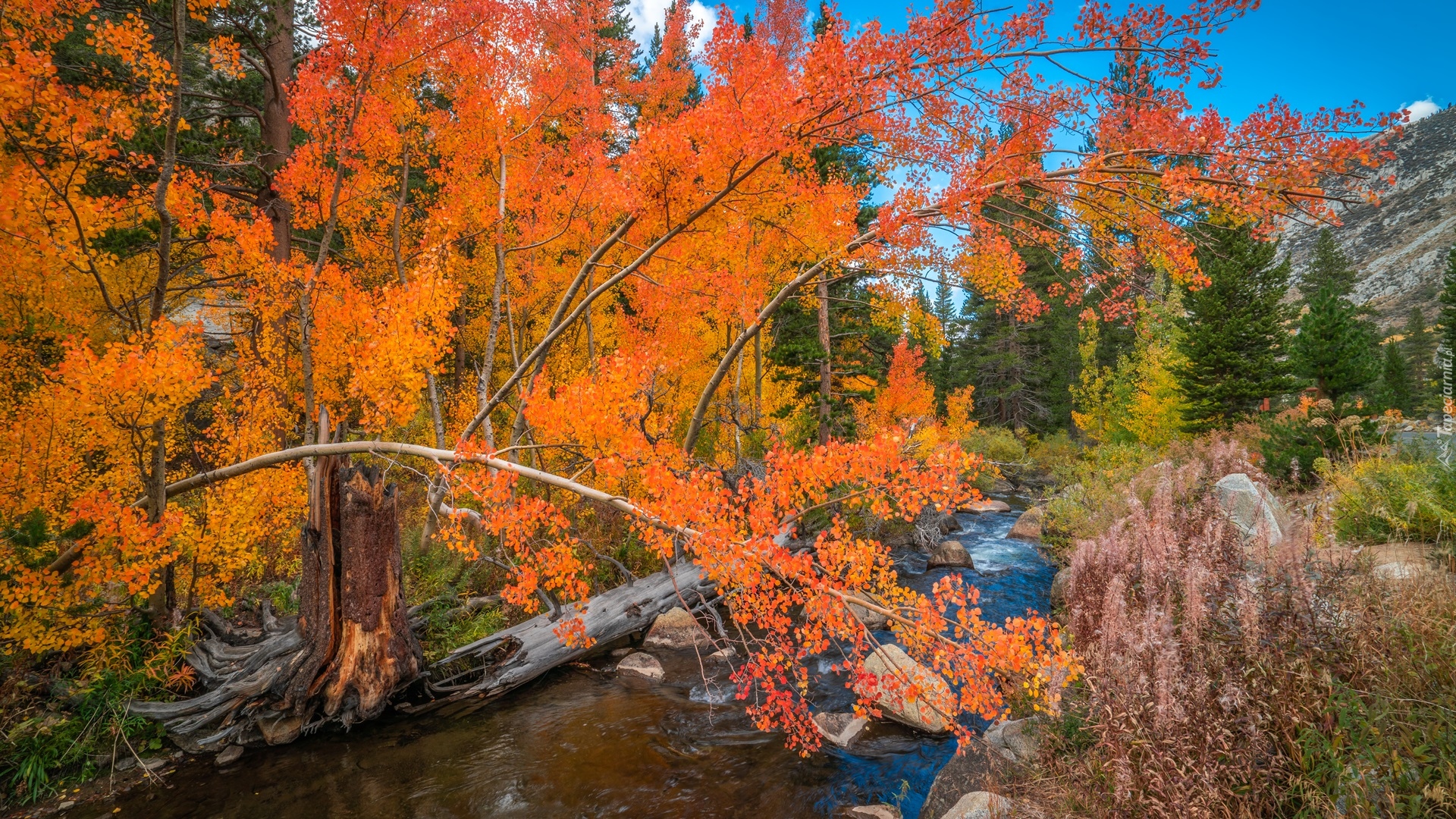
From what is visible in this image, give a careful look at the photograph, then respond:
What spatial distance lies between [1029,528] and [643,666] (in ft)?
37.8

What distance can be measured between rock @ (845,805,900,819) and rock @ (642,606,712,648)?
400 centimetres

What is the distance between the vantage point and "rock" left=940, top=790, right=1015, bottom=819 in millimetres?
3750

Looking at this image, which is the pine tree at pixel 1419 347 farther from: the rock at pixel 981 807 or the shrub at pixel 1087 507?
the rock at pixel 981 807

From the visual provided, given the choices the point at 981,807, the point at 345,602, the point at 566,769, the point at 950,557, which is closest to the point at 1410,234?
the point at 950,557

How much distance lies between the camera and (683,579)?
31.3ft

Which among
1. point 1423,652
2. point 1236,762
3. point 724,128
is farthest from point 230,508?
point 1423,652

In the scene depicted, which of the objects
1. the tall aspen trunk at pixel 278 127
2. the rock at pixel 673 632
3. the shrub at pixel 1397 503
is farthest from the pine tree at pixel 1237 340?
the tall aspen trunk at pixel 278 127

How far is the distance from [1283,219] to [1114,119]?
4.90 feet

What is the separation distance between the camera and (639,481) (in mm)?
7805

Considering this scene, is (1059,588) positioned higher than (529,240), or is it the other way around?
(529,240)

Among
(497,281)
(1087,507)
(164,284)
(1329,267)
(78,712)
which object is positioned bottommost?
(78,712)

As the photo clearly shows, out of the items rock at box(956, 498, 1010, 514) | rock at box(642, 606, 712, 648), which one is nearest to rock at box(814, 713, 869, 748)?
rock at box(642, 606, 712, 648)

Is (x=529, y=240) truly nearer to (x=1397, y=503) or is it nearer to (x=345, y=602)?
(x=345, y=602)

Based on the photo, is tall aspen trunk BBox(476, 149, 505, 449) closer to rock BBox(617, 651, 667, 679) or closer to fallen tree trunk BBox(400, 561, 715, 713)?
fallen tree trunk BBox(400, 561, 715, 713)
